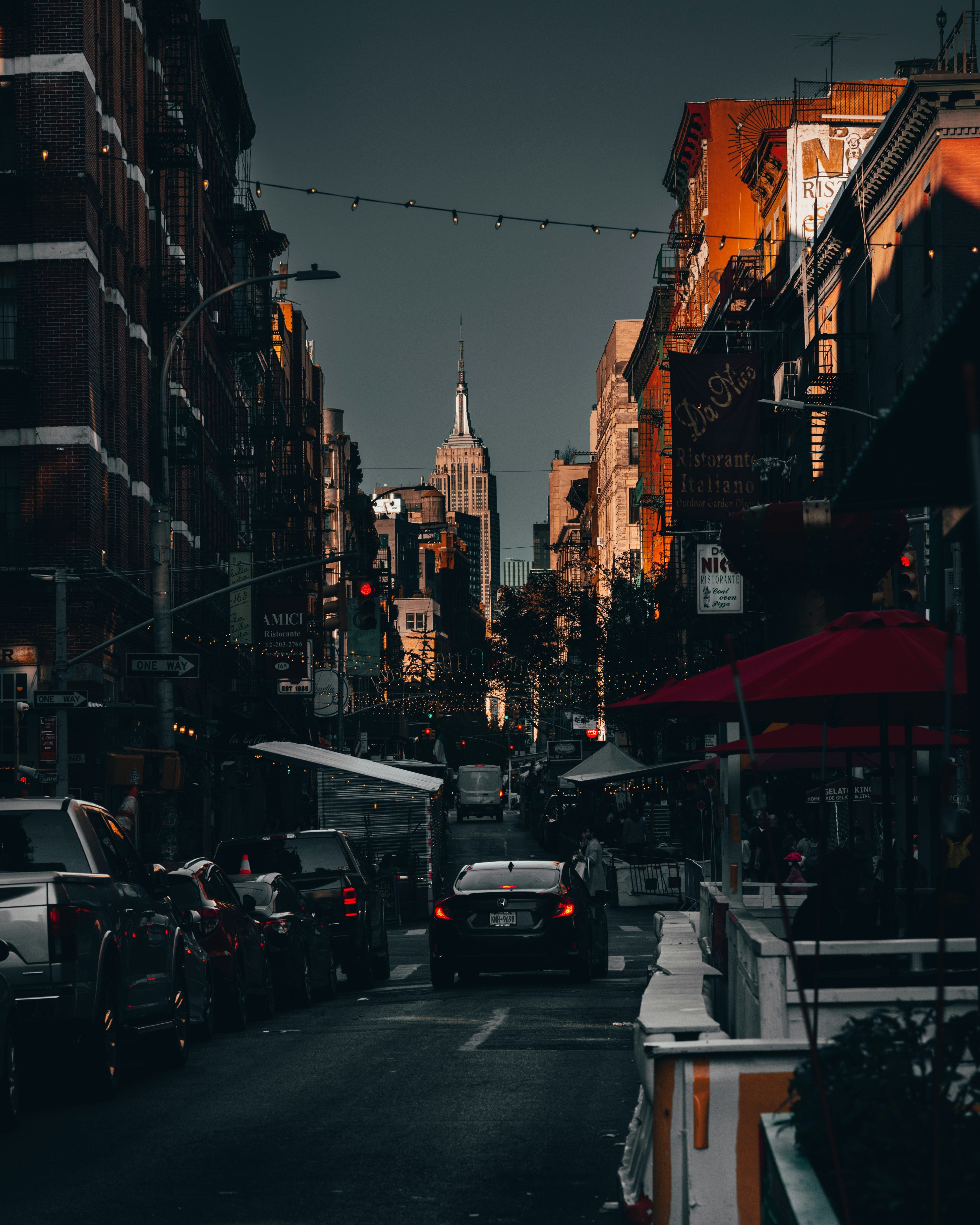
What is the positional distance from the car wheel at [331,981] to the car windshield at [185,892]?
12.8 feet

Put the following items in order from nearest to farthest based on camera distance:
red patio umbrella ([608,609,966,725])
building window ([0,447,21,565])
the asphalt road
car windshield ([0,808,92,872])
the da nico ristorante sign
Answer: the asphalt road → red patio umbrella ([608,609,966,725]) → car windshield ([0,808,92,872]) → the da nico ristorante sign → building window ([0,447,21,565])

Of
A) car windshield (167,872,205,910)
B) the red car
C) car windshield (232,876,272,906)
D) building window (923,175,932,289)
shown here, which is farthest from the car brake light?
building window (923,175,932,289)

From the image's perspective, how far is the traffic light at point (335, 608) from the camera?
207 feet

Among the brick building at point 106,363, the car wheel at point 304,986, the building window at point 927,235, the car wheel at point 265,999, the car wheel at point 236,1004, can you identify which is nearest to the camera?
the car wheel at point 236,1004

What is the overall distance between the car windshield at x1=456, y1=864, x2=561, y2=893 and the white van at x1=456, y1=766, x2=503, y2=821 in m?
87.8

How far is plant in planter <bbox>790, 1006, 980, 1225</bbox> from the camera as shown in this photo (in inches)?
172

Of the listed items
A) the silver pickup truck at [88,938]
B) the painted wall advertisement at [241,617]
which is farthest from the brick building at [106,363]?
the silver pickup truck at [88,938]

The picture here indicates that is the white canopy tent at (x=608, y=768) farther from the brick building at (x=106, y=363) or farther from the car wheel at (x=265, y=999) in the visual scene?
the car wheel at (x=265, y=999)

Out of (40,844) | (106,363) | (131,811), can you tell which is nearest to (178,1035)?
(40,844)

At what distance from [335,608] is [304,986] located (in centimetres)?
5331

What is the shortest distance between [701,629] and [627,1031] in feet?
138

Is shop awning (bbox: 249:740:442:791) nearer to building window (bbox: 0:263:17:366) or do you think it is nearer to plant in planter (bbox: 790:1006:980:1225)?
building window (bbox: 0:263:17:366)

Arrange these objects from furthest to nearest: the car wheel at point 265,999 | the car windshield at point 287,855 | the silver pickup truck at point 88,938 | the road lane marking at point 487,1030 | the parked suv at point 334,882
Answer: the car windshield at point 287,855, the parked suv at point 334,882, the car wheel at point 265,999, the road lane marking at point 487,1030, the silver pickup truck at point 88,938

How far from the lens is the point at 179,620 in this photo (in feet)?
141
